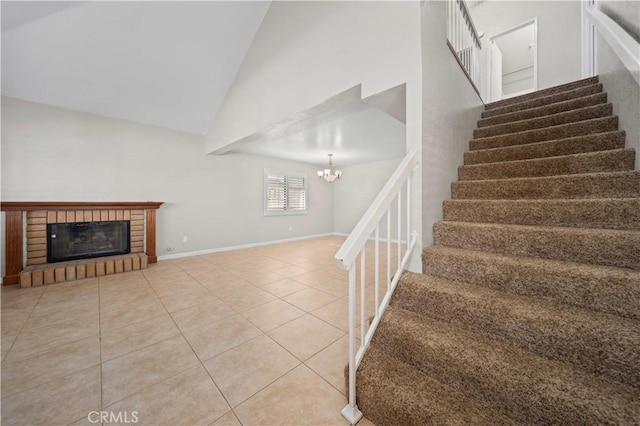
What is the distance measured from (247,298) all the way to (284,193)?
159 inches

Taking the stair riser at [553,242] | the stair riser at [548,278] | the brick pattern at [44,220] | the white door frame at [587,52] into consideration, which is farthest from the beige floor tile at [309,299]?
the white door frame at [587,52]

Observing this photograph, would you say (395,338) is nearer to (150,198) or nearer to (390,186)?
(390,186)

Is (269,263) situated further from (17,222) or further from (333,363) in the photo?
(17,222)

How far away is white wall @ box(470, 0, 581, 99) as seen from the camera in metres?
4.16

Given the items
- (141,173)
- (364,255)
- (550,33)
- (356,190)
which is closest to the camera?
(364,255)

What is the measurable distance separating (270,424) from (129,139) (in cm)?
470

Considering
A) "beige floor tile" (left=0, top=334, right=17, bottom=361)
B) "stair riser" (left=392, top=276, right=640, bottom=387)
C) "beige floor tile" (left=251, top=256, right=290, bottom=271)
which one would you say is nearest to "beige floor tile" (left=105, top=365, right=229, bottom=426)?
"beige floor tile" (left=0, top=334, right=17, bottom=361)

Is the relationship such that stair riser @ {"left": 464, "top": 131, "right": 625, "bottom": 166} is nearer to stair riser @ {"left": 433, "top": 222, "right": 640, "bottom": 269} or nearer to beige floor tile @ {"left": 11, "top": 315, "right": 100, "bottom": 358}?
stair riser @ {"left": 433, "top": 222, "right": 640, "bottom": 269}

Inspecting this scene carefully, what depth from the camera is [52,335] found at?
194 cm

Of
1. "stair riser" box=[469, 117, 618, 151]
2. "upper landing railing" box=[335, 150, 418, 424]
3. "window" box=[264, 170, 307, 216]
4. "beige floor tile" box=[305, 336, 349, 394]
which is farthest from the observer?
"window" box=[264, 170, 307, 216]

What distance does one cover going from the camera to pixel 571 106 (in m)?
2.42

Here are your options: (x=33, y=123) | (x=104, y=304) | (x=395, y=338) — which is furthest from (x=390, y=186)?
(x=33, y=123)

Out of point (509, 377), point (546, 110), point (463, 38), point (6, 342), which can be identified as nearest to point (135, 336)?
point (6, 342)

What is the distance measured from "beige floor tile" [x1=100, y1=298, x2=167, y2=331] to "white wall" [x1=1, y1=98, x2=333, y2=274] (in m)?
2.12
